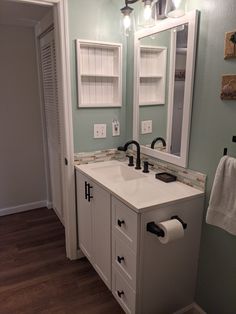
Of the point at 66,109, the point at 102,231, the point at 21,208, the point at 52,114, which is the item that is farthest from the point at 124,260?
the point at 21,208

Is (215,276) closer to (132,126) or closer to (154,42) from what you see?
(132,126)

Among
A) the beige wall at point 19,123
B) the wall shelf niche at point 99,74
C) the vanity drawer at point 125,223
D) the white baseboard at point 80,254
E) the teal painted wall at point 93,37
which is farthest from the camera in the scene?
the beige wall at point 19,123

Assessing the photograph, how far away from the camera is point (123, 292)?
64.5 inches

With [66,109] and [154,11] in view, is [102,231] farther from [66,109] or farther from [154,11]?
[154,11]

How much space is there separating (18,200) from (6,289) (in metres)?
1.41

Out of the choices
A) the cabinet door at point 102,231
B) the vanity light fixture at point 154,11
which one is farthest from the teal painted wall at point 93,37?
the cabinet door at point 102,231

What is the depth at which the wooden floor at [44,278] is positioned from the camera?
1.85m

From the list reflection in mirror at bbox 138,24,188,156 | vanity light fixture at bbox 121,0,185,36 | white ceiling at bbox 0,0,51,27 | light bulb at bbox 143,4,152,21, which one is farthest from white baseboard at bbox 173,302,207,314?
white ceiling at bbox 0,0,51,27

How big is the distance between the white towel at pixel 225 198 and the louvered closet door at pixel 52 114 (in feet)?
5.72

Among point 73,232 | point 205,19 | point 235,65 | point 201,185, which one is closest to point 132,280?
point 201,185

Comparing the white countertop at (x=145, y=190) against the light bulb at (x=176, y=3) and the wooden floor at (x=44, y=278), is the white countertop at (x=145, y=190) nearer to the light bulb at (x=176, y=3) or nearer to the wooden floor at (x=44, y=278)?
the wooden floor at (x=44, y=278)

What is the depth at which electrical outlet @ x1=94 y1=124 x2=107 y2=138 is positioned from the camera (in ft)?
7.26

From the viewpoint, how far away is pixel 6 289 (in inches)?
79.4

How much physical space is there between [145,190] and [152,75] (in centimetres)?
96
